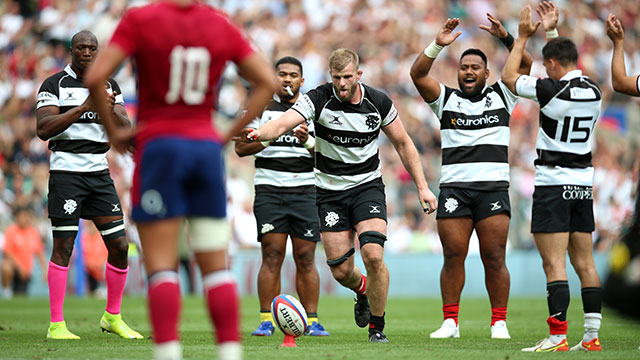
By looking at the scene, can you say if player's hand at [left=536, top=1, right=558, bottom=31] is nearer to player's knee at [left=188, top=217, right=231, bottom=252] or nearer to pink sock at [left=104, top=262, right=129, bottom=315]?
player's knee at [left=188, top=217, right=231, bottom=252]

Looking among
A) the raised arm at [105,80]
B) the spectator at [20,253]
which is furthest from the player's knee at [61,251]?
the spectator at [20,253]

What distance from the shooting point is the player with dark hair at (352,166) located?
8.65m

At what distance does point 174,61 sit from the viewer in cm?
514

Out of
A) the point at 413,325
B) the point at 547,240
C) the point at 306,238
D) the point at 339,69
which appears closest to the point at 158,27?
the point at 339,69

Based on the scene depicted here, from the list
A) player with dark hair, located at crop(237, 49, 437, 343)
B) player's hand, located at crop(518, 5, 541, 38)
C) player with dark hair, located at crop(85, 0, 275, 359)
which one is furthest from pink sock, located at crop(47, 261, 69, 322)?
player's hand, located at crop(518, 5, 541, 38)

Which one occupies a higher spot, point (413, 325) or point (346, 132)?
point (346, 132)

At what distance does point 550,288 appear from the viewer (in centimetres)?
783

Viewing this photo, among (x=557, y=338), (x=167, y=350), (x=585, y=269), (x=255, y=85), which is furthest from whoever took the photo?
(x=585, y=269)

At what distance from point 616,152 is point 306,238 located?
1535 cm

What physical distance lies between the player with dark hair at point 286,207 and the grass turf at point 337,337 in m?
0.65

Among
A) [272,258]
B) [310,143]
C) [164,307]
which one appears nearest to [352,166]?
[310,143]

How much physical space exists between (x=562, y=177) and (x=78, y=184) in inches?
191

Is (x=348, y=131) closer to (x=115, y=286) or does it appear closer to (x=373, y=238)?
(x=373, y=238)

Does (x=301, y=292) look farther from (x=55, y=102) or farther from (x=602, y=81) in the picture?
(x=602, y=81)
